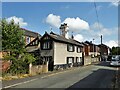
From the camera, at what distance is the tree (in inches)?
1134

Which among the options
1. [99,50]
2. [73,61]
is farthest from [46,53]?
[99,50]

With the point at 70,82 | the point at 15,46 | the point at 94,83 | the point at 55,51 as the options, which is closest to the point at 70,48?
the point at 55,51

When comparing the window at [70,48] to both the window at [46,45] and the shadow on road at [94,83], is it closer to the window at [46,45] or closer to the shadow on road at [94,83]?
the window at [46,45]

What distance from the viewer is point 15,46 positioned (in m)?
30.6

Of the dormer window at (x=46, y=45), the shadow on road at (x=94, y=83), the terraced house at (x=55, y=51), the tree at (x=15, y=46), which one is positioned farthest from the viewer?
the dormer window at (x=46, y=45)

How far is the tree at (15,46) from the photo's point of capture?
94.5 feet

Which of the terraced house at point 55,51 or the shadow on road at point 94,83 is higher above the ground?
the terraced house at point 55,51

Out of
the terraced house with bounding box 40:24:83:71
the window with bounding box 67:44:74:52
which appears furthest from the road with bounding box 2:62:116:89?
the window with bounding box 67:44:74:52

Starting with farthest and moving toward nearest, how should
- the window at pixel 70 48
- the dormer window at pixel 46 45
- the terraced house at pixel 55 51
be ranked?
the window at pixel 70 48 < the dormer window at pixel 46 45 < the terraced house at pixel 55 51

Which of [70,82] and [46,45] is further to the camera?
[46,45]

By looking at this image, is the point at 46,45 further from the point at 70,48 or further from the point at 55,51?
the point at 70,48

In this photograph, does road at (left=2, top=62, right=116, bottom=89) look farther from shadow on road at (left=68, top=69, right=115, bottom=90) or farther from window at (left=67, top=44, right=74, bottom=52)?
window at (left=67, top=44, right=74, bottom=52)

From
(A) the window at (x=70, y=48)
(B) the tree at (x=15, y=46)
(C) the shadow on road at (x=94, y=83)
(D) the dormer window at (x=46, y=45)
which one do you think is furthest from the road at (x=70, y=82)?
(A) the window at (x=70, y=48)

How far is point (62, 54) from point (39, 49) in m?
4.50
